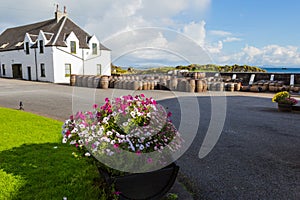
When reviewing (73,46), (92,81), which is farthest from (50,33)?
(92,81)

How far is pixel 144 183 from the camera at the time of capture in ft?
8.46

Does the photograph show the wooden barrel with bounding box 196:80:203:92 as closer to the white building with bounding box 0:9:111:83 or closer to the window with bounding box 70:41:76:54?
the white building with bounding box 0:9:111:83

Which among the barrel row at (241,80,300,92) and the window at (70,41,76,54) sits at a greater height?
the window at (70,41,76,54)

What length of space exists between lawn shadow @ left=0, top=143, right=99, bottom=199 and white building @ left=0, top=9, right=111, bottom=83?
1860cm

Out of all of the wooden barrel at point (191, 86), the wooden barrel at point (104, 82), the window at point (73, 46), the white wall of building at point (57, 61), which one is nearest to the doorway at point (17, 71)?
the white wall of building at point (57, 61)

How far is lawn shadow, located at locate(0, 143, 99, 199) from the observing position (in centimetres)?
300

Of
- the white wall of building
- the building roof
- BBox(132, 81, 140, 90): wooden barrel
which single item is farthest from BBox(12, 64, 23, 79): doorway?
BBox(132, 81, 140, 90): wooden barrel

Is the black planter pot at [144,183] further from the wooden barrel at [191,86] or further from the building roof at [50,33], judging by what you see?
the building roof at [50,33]

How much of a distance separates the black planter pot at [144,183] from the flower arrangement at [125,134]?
11 centimetres

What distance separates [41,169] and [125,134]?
1.94m

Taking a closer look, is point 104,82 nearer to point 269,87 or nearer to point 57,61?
point 57,61

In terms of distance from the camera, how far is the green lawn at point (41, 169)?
302 cm

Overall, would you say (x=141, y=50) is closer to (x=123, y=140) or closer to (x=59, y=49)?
(x=123, y=140)

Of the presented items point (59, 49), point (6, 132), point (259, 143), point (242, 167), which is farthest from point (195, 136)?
point (59, 49)
